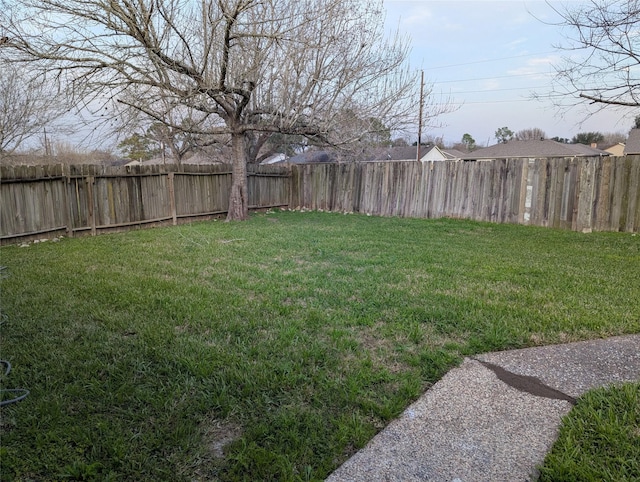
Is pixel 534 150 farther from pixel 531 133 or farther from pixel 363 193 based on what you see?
pixel 531 133

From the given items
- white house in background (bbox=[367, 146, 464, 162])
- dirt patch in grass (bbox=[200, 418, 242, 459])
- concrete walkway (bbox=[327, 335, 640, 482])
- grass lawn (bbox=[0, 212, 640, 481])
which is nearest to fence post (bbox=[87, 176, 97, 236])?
grass lawn (bbox=[0, 212, 640, 481])

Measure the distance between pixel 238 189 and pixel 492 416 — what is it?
8718 millimetres

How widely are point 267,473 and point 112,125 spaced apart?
8603 mm

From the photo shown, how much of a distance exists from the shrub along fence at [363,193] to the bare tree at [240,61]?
4.12 feet

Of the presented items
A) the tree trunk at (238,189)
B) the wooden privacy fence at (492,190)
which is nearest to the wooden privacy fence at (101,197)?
the tree trunk at (238,189)

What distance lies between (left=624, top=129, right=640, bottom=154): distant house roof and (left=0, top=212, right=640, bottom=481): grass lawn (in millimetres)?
15253

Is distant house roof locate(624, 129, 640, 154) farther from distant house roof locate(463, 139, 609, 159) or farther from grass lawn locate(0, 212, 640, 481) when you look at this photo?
grass lawn locate(0, 212, 640, 481)

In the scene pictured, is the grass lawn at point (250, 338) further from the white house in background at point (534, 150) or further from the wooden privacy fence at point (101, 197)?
the white house in background at point (534, 150)

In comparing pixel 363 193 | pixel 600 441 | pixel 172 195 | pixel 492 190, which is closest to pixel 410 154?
pixel 363 193

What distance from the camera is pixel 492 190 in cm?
926

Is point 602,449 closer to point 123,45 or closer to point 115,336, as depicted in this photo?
point 115,336

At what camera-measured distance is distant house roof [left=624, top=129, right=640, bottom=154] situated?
1737 cm

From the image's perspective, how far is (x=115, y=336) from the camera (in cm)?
289

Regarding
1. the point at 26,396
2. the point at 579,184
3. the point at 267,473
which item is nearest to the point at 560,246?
the point at 579,184
